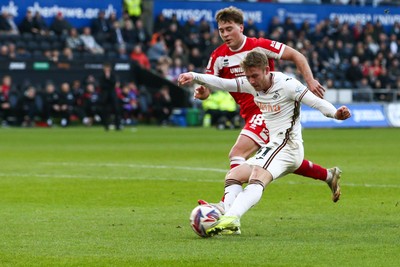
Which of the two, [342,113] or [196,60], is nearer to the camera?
[342,113]

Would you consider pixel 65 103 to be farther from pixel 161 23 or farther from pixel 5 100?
pixel 161 23

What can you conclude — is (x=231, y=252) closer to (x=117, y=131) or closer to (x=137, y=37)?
(x=117, y=131)

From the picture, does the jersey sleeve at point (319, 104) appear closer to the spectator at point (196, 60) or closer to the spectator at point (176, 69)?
the spectator at point (176, 69)

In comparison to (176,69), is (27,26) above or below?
above

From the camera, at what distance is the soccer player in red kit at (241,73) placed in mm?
10969

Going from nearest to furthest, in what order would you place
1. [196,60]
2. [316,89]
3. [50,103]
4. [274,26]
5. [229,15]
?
[316,89] → [229,15] → [50,103] → [196,60] → [274,26]

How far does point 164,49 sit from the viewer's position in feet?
131

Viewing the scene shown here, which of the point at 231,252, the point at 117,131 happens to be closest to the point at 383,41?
the point at 117,131

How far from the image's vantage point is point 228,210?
9805 mm

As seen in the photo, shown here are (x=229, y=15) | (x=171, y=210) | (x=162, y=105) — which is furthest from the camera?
(x=162, y=105)

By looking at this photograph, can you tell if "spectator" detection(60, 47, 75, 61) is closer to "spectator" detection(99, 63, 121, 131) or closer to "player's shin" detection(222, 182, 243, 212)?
"spectator" detection(99, 63, 121, 131)

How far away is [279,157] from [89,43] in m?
28.9

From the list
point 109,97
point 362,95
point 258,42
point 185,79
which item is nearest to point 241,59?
point 258,42

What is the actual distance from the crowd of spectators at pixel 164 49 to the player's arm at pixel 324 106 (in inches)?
1027
